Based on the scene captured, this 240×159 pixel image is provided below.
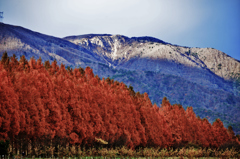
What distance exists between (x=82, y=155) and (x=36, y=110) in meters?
6.53

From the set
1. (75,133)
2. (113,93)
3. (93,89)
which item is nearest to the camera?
(75,133)

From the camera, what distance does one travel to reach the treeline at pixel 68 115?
30234 mm

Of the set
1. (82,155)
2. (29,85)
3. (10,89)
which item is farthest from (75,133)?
(10,89)

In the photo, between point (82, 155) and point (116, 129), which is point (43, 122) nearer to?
point (82, 155)

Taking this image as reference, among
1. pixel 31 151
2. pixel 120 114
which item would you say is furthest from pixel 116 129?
pixel 31 151

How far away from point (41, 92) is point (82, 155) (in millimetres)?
8517

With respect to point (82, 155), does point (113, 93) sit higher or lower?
higher

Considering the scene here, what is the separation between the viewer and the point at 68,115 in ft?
121

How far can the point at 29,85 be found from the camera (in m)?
34.1

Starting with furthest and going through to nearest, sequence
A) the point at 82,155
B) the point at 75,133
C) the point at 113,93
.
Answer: the point at 113,93 → the point at 75,133 → the point at 82,155

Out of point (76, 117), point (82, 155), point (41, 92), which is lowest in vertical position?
point (82, 155)

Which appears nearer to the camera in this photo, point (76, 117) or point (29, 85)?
point (29, 85)

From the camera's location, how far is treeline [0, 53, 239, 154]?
3023cm

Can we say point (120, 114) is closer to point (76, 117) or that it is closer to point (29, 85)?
point (76, 117)
